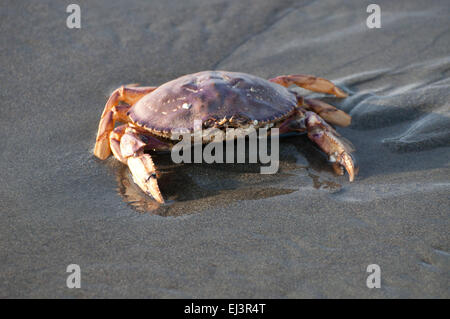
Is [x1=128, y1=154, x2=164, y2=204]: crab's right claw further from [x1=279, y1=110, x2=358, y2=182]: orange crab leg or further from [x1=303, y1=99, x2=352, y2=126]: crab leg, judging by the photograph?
[x1=303, y1=99, x2=352, y2=126]: crab leg

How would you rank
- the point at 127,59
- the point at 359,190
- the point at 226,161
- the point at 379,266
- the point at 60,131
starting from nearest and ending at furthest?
the point at 379,266 → the point at 359,190 → the point at 226,161 → the point at 60,131 → the point at 127,59

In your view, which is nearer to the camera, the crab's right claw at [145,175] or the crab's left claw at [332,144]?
the crab's right claw at [145,175]

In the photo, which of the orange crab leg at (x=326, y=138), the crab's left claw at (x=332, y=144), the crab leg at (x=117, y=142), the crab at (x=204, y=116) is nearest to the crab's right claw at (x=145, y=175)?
the crab at (x=204, y=116)

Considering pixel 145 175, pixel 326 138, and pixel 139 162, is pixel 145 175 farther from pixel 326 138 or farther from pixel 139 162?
pixel 326 138

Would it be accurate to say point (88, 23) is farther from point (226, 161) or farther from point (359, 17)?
point (359, 17)

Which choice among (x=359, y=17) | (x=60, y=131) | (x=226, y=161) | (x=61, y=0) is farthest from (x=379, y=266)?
(x=61, y=0)

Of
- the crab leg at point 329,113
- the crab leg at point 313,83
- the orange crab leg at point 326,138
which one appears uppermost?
the crab leg at point 313,83

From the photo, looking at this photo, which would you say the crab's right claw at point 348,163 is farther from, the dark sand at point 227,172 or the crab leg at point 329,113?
the crab leg at point 329,113
